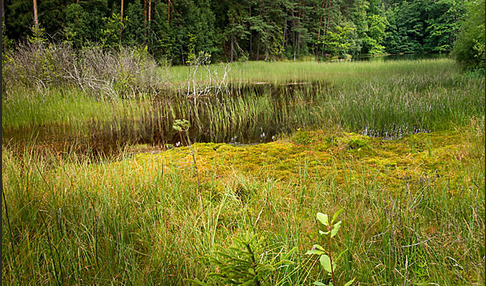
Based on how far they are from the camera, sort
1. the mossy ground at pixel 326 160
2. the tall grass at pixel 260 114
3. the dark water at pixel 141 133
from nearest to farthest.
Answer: the mossy ground at pixel 326 160 → the dark water at pixel 141 133 → the tall grass at pixel 260 114

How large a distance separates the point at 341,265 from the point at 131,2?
10.5 m

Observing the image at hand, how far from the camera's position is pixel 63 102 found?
5258 mm

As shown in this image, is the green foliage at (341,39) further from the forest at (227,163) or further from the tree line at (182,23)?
the forest at (227,163)

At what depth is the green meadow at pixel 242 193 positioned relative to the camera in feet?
3.67

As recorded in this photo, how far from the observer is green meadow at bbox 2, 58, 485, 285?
1117 millimetres

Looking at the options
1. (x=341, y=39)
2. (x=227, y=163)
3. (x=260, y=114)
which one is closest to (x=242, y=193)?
(x=227, y=163)

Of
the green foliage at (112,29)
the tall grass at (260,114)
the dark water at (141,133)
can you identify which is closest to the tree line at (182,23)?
the green foliage at (112,29)

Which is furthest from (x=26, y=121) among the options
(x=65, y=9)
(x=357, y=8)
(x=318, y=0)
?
(x=357, y=8)

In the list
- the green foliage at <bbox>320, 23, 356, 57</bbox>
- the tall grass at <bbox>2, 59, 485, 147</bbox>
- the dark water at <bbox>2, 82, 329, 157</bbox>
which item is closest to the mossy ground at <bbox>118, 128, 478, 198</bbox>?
the tall grass at <bbox>2, 59, 485, 147</bbox>

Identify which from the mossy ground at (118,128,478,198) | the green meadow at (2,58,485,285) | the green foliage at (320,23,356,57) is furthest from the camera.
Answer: the green foliage at (320,23,356,57)

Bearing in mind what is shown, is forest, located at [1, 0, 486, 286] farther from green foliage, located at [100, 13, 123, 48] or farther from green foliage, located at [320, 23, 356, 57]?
green foliage, located at [320, 23, 356, 57]

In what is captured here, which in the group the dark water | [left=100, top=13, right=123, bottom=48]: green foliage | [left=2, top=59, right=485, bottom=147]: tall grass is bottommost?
the dark water

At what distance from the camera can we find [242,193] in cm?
208

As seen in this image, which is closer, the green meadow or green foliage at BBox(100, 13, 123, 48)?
the green meadow
